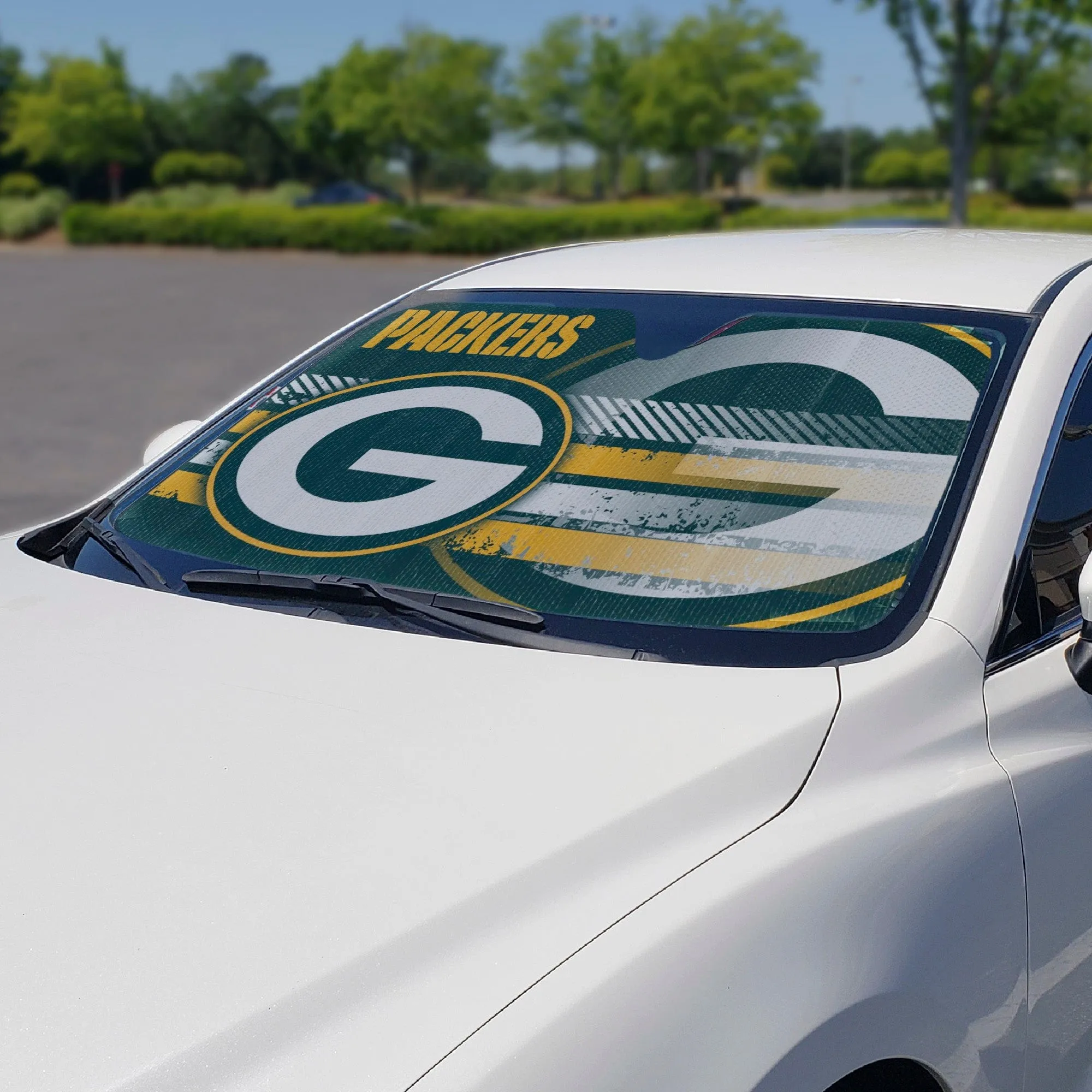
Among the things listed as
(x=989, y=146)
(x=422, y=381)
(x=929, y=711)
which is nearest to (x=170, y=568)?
(x=422, y=381)

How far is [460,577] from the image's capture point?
2258 mm

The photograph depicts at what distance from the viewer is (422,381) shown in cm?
280

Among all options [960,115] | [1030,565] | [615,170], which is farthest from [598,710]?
[615,170]

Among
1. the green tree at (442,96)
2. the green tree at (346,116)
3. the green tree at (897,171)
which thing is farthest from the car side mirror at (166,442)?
the green tree at (897,171)

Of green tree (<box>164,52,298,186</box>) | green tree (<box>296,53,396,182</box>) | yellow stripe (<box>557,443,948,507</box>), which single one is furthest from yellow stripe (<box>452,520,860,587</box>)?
green tree (<box>164,52,298,186</box>)

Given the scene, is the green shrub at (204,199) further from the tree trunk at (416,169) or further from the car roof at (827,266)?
the car roof at (827,266)

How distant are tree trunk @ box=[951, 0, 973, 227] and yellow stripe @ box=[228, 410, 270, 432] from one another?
77.8ft

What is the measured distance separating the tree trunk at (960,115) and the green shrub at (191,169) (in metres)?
45.7

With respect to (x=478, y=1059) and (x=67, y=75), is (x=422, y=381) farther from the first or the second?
(x=67, y=75)

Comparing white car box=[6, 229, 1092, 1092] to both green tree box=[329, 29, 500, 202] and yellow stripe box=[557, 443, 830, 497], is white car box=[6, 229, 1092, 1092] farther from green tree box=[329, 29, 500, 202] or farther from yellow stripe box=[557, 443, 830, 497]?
green tree box=[329, 29, 500, 202]

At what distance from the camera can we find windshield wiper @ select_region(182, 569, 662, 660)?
2.05 metres

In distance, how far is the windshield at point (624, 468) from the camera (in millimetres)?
2113

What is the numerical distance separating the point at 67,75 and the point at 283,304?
4826cm

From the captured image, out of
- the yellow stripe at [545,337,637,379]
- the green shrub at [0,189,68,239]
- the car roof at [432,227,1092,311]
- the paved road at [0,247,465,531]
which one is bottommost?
the paved road at [0,247,465,531]
